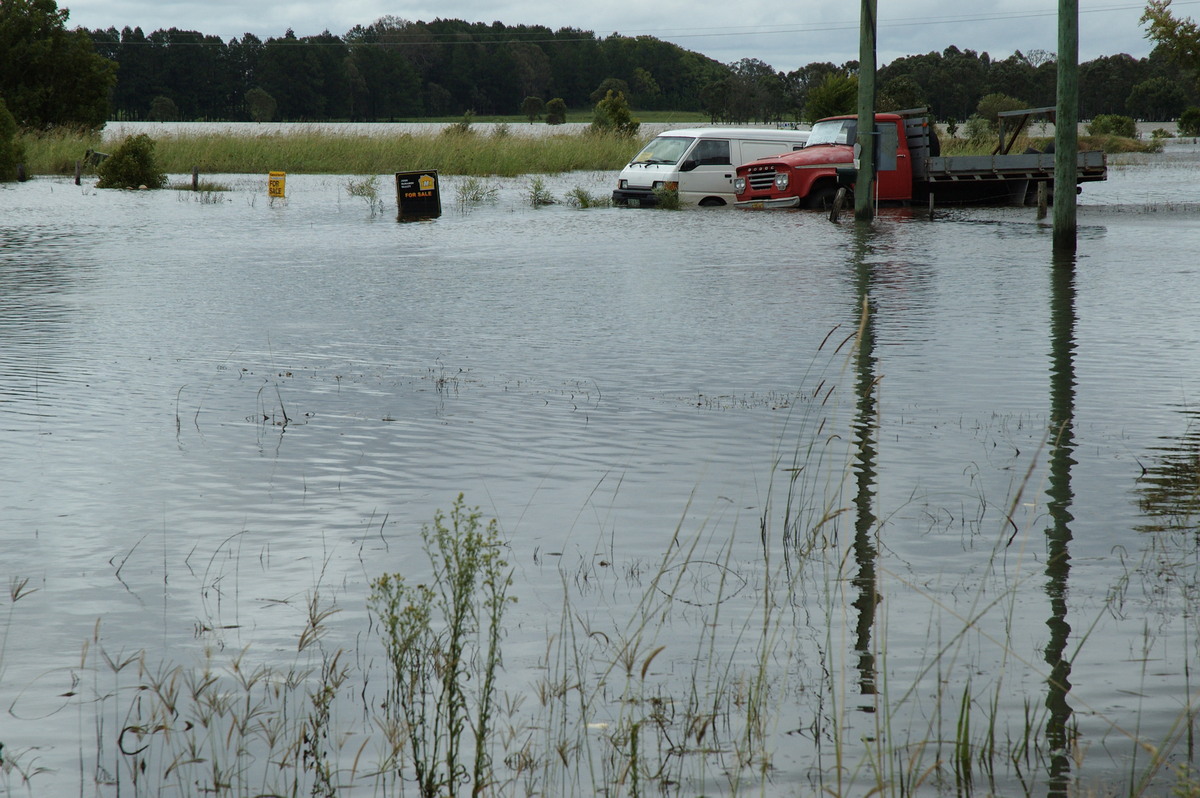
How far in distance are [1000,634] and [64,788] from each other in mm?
2710

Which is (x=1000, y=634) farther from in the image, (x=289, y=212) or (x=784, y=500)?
(x=289, y=212)

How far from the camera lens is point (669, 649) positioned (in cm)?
395

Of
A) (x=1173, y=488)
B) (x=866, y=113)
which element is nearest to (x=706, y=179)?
(x=866, y=113)

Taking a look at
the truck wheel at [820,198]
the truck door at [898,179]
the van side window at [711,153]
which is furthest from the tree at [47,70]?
the truck door at [898,179]

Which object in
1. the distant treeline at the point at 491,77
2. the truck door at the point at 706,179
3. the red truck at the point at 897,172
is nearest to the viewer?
the red truck at the point at 897,172

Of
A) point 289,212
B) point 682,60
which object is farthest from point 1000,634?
point 682,60

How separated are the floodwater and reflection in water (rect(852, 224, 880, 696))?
2 cm

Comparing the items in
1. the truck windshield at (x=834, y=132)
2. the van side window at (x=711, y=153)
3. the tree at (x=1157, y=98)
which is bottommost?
the van side window at (x=711, y=153)

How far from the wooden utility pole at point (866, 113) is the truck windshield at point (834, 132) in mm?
3107

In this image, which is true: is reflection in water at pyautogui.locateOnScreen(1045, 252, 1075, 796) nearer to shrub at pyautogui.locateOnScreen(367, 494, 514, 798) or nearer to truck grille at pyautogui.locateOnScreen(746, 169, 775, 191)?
shrub at pyautogui.locateOnScreen(367, 494, 514, 798)

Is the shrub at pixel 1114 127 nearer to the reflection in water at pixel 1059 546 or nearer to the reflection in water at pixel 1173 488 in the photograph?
the reflection in water at pixel 1059 546

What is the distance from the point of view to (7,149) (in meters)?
35.1

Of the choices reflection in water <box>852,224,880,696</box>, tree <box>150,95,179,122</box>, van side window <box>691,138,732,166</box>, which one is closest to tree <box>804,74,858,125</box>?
van side window <box>691,138,732,166</box>

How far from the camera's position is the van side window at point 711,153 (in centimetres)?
2539
